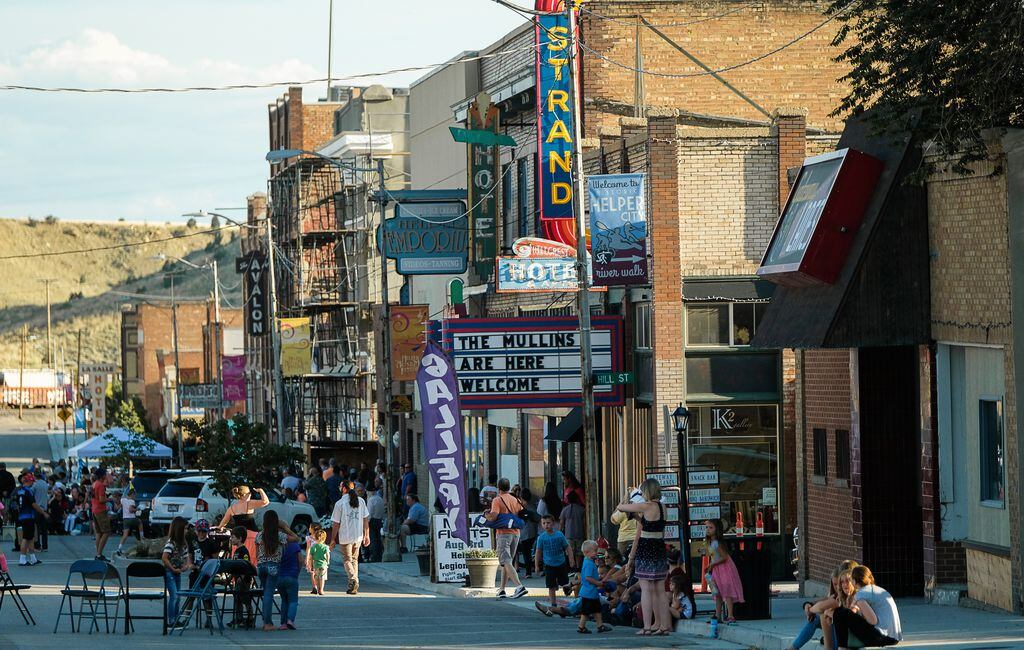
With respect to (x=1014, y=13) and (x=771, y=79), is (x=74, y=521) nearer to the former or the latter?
(x=771, y=79)

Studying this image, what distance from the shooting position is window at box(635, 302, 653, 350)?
97.3 feet

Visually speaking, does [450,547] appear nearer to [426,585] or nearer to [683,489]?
[426,585]

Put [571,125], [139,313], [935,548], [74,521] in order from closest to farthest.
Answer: [935,548] < [571,125] < [74,521] < [139,313]

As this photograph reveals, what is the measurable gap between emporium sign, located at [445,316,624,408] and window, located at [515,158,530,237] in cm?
667

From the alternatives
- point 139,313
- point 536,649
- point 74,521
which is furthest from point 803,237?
point 139,313

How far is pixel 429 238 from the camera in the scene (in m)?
39.3

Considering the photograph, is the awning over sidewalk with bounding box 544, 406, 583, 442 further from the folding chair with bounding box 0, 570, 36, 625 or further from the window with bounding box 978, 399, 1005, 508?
the window with bounding box 978, 399, 1005, 508

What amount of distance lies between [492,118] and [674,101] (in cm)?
543

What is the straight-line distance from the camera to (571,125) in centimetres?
3183

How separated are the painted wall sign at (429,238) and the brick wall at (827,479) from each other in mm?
16398

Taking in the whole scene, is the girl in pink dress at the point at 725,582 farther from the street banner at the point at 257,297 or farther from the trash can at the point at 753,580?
the street banner at the point at 257,297

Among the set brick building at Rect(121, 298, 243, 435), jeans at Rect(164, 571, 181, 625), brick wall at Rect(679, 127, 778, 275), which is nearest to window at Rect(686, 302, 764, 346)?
brick wall at Rect(679, 127, 778, 275)

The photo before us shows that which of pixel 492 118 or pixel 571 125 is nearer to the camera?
pixel 571 125

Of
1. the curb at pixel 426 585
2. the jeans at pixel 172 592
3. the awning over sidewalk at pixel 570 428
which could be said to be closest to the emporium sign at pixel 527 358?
the awning over sidewalk at pixel 570 428
